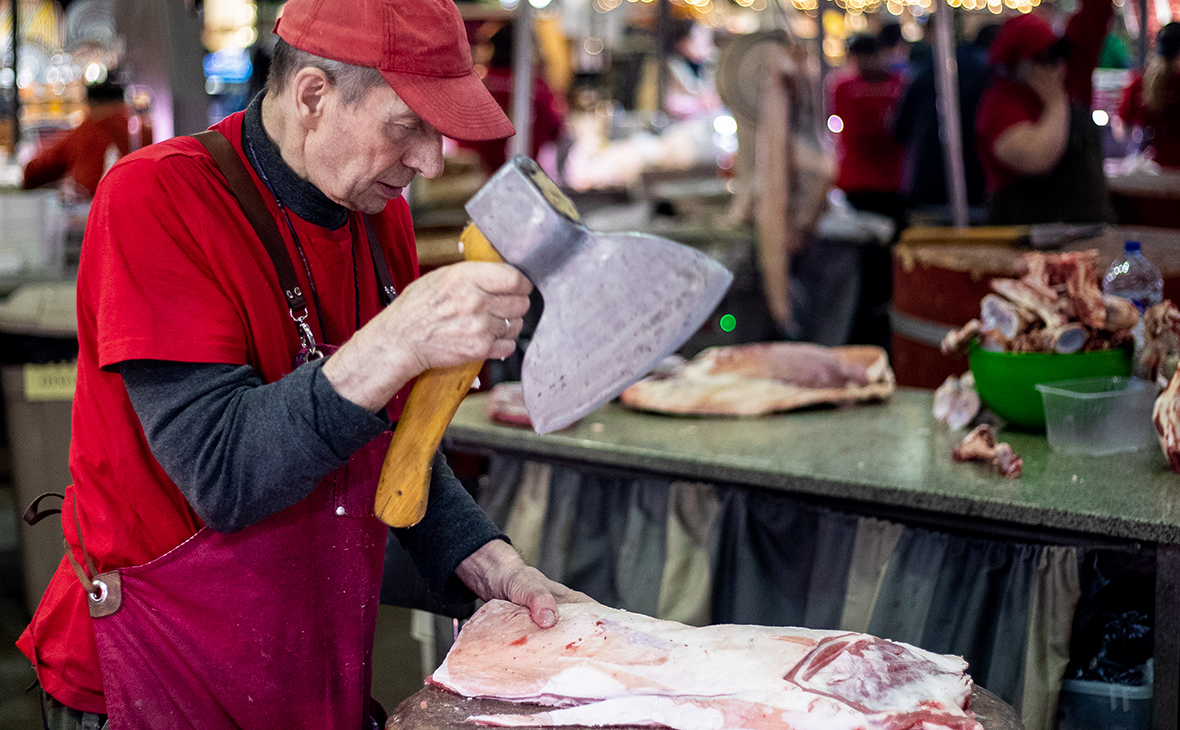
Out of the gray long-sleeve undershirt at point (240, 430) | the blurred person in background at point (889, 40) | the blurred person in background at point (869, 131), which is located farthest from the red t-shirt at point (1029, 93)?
the gray long-sleeve undershirt at point (240, 430)

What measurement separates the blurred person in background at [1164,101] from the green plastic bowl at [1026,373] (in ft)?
14.9

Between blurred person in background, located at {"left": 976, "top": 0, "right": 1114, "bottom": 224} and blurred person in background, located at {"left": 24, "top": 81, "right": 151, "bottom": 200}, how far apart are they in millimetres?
4285

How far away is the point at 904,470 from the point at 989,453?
194mm

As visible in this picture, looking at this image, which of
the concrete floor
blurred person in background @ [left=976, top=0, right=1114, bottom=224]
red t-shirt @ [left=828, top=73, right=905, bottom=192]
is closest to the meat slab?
the concrete floor

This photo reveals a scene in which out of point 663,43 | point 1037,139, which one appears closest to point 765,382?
point 1037,139

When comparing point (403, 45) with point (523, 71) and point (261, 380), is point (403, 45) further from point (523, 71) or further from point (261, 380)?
point (523, 71)

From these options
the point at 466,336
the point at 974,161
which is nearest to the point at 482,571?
the point at 466,336

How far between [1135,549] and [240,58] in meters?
11.7

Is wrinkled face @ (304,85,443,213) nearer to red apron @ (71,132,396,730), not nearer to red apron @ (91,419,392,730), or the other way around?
red apron @ (71,132,396,730)

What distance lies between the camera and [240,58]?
1201 cm

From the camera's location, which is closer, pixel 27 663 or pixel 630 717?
pixel 630 717

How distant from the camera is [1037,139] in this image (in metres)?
3.91

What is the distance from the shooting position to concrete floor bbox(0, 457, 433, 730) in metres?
3.41

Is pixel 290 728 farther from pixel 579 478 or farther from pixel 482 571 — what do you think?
pixel 579 478
